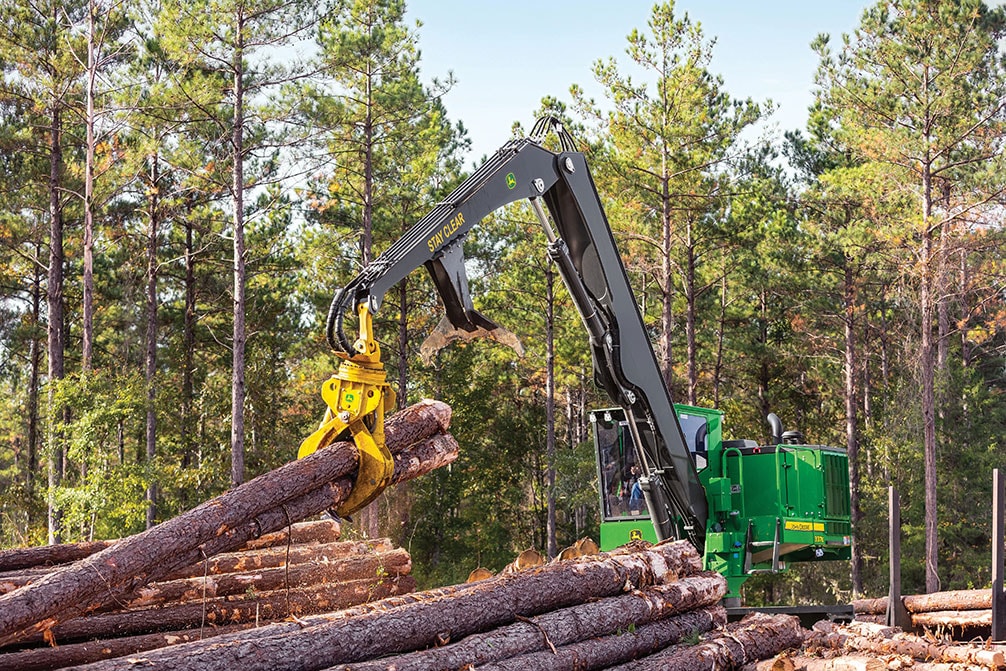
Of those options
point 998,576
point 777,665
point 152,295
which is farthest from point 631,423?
point 152,295

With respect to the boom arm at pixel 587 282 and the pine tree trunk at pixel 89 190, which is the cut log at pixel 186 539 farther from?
the pine tree trunk at pixel 89 190

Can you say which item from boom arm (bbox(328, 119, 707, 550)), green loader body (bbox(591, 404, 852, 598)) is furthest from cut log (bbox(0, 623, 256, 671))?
green loader body (bbox(591, 404, 852, 598))

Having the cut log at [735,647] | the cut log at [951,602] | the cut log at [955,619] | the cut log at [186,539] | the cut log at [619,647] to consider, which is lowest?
the cut log at [955,619]

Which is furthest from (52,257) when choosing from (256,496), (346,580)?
(256,496)

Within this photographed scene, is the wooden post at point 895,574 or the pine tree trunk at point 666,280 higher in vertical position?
the pine tree trunk at point 666,280

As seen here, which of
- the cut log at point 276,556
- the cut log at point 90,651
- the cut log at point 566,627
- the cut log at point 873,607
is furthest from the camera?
the cut log at point 873,607

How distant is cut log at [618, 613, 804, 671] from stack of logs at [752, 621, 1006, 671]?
0.18 meters

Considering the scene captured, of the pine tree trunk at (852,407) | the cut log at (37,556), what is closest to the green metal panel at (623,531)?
the cut log at (37,556)

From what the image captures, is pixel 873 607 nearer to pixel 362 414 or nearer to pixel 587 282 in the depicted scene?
pixel 587 282

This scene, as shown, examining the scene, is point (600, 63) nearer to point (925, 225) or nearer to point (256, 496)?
point (925, 225)

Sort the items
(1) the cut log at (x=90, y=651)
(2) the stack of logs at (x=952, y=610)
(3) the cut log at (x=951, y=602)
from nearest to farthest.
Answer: (1) the cut log at (x=90, y=651), (2) the stack of logs at (x=952, y=610), (3) the cut log at (x=951, y=602)

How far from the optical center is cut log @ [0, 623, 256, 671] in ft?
23.8

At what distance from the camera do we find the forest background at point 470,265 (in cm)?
2375

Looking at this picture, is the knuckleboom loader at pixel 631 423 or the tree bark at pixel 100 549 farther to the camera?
the tree bark at pixel 100 549
